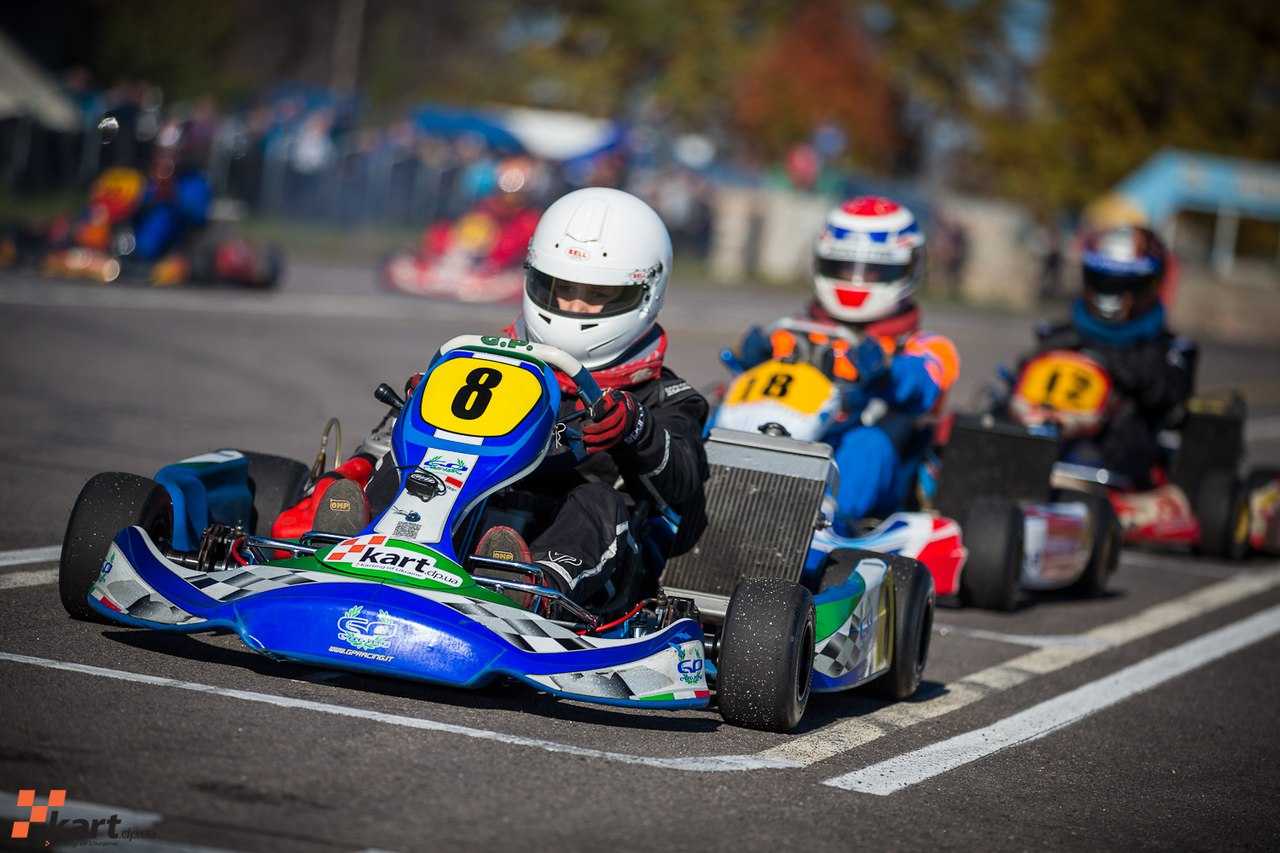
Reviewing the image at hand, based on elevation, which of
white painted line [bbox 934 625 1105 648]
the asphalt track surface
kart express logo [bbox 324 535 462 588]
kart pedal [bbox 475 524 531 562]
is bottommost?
the asphalt track surface

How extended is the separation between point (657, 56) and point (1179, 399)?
43283 mm

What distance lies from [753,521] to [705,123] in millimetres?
44231

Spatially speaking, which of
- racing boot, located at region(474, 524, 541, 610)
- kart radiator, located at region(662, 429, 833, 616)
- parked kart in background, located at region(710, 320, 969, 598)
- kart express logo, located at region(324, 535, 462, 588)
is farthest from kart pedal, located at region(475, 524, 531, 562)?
parked kart in background, located at region(710, 320, 969, 598)

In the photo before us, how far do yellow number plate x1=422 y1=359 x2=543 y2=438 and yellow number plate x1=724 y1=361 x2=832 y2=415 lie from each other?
229 centimetres

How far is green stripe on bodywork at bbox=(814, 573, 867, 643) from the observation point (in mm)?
5664

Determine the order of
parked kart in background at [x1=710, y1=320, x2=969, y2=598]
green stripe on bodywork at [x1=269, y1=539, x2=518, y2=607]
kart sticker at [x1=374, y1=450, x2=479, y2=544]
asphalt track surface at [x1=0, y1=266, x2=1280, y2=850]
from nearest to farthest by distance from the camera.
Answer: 1. asphalt track surface at [x1=0, y1=266, x2=1280, y2=850]
2. green stripe on bodywork at [x1=269, y1=539, x2=518, y2=607]
3. kart sticker at [x1=374, y1=450, x2=479, y2=544]
4. parked kart in background at [x1=710, y1=320, x2=969, y2=598]

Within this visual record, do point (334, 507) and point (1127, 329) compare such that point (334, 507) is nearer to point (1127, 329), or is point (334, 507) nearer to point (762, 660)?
point (762, 660)

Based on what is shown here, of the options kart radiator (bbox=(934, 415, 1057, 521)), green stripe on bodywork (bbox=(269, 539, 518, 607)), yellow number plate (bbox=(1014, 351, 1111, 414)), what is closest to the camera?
green stripe on bodywork (bbox=(269, 539, 518, 607))

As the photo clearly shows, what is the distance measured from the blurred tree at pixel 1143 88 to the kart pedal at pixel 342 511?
4507 centimetres

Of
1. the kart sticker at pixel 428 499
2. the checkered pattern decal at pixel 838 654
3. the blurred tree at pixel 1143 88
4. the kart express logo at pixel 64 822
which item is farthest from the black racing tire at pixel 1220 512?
the blurred tree at pixel 1143 88

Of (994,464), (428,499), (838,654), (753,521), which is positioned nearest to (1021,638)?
(994,464)

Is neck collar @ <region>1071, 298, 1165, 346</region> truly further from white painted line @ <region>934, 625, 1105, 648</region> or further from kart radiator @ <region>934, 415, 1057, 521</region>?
white painted line @ <region>934, 625, 1105, 648</region>

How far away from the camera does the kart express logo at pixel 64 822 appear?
3.56 metres

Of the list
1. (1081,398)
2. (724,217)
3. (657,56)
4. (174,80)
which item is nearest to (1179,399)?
(1081,398)
